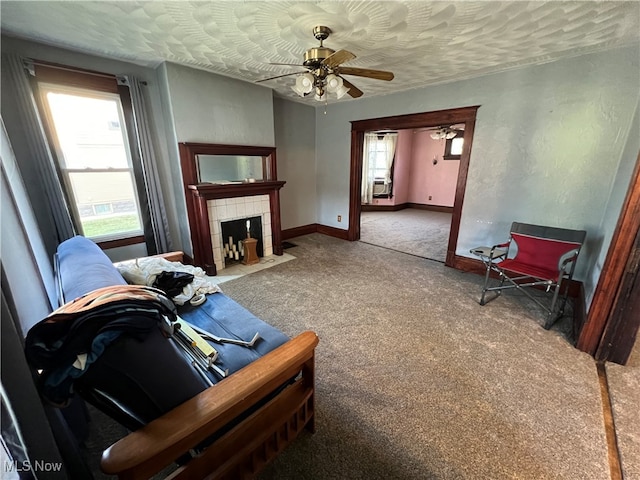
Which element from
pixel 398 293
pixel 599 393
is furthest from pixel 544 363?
pixel 398 293

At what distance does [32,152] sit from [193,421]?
2937 mm

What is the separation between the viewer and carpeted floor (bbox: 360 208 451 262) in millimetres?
4207

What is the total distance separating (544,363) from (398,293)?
125 cm

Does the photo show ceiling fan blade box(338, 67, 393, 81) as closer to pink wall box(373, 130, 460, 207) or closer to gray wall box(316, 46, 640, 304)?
gray wall box(316, 46, 640, 304)

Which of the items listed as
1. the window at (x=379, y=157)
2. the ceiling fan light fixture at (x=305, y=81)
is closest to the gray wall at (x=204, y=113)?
the ceiling fan light fixture at (x=305, y=81)

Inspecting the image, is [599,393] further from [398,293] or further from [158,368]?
[158,368]

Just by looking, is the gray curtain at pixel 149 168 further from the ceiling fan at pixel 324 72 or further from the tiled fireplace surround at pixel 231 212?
the ceiling fan at pixel 324 72

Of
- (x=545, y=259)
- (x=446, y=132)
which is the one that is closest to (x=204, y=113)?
(x=545, y=259)

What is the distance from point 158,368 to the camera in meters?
0.77

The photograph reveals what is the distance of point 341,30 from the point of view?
1.93m

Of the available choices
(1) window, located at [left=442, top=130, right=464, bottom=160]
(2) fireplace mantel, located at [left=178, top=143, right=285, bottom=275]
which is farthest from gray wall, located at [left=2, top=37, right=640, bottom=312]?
(1) window, located at [left=442, top=130, right=464, bottom=160]

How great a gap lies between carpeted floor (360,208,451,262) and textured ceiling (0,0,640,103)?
8.14 ft

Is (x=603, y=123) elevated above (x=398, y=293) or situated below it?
above

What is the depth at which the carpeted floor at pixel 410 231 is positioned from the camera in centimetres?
→ 421
